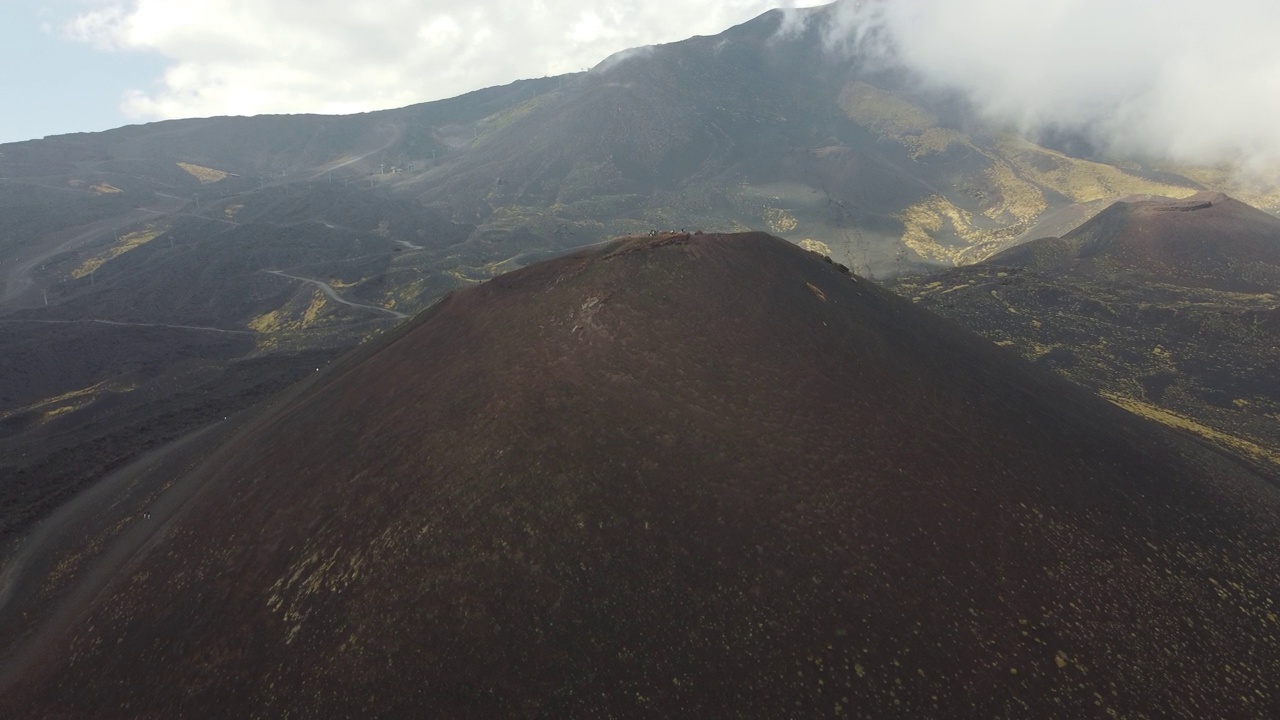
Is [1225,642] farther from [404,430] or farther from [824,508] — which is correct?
[404,430]

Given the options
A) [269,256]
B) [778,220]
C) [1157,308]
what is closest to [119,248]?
[269,256]

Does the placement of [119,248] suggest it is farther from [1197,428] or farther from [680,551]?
[1197,428]

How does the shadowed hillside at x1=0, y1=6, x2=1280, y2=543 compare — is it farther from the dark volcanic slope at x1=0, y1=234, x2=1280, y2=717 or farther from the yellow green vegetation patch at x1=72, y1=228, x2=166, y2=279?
the dark volcanic slope at x1=0, y1=234, x2=1280, y2=717

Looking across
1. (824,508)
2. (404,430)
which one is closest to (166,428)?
(404,430)

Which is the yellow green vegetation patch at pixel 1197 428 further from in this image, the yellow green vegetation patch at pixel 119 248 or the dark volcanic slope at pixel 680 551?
the yellow green vegetation patch at pixel 119 248

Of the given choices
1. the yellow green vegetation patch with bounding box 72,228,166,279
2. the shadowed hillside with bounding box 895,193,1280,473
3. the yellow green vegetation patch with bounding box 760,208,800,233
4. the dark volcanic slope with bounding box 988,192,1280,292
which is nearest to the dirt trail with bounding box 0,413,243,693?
the shadowed hillside with bounding box 895,193,1280,473

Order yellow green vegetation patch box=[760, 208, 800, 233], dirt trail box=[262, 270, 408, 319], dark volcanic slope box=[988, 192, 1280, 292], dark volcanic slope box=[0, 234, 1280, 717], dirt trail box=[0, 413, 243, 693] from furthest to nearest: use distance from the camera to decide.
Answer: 1. yellow green vegetation patch box=[760, 208, 800, 233]
2. dirt trail box=[262, 270, 408, 319]
3. dark volcanic slope box=[988, 192, 1280, 292]
4. dirt trail box=[0, 413, 243, 693]
5. dark volcanic slope box=[0, 234, 1280, 717]

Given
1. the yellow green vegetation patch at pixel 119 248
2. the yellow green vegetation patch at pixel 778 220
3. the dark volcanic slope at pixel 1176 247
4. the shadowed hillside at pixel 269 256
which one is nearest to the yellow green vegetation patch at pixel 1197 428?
the dark volcanic slope at pixel 1176 247
